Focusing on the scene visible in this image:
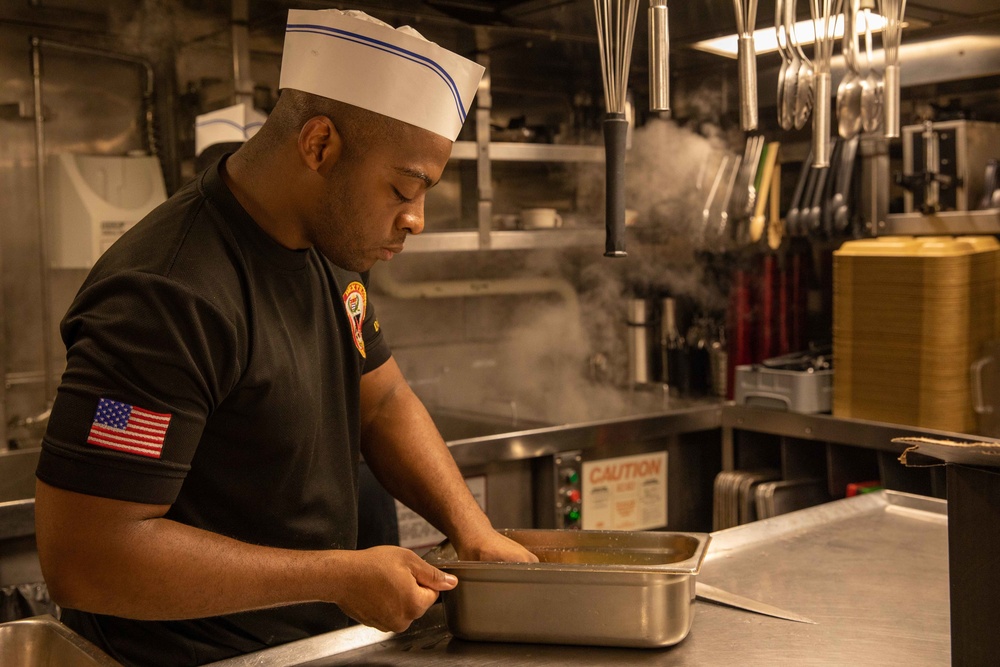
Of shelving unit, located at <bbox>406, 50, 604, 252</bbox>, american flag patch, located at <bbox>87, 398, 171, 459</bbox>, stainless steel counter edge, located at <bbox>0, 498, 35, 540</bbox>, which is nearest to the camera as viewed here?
american flag patch, located at <bbox>87, 398, 171, 459</bbox>

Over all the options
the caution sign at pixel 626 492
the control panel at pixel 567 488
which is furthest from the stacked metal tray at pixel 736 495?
the control panel at pixel 567 488

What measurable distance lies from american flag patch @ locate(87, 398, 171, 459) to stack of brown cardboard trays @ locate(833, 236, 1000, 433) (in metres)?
2.30

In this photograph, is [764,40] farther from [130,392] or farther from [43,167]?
[130,392]

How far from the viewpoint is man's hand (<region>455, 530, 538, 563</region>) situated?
1438 millimetres

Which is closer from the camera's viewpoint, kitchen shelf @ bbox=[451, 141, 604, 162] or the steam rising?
kitchen shelf @ bbox=[451, 141, 604, 162]

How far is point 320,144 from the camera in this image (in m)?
1.36

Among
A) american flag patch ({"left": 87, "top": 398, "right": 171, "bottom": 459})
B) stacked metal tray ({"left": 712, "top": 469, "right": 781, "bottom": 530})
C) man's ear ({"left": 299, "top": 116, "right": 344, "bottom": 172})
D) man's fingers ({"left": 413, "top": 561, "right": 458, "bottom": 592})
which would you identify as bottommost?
stacked metal tray ({"left": 712, "top": 469, "right": 781, "bottom": 530})

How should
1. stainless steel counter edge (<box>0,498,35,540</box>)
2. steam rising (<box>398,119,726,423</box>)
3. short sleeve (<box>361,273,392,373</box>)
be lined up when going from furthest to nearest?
steam rising (<box>398,119,726,423</box>), stainless steel counter edge (<box>0,498,35,540</box>), short sleeve (<box>361,273,392,373</box>)

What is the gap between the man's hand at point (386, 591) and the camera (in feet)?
3.92

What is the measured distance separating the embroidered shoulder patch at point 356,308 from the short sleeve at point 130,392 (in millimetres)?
399

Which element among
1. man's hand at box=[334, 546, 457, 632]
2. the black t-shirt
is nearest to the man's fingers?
man's hand at box=[334, 546, 457, 632]

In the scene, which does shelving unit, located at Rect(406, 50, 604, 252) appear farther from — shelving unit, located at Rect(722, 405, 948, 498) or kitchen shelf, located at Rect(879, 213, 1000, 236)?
kitchen shelf, located at Rect(879, 213, 1000, 236)

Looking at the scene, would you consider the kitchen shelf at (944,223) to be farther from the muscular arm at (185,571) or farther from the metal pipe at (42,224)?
the metal pipe at (42,224)

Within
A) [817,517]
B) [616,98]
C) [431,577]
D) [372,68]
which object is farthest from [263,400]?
[817,517]
